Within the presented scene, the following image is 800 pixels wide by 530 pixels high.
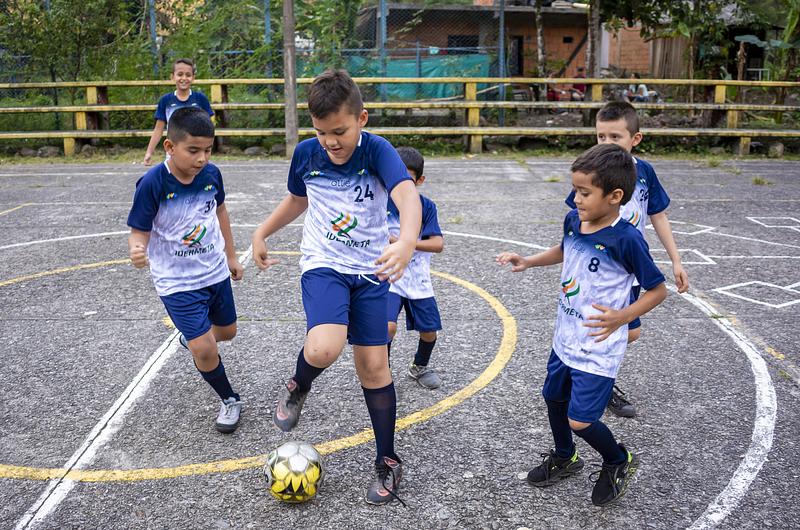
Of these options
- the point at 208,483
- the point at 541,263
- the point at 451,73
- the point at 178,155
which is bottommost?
the point at 208,483

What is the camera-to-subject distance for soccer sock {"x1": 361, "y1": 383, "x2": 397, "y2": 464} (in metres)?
3.37

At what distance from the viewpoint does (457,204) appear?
1032 cm

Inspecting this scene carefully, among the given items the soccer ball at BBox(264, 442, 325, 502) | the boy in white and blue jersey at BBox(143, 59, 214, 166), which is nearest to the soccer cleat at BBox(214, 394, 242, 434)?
the soccer ball at BBox(264, 442, 325, 502)

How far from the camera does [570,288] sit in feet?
11.1

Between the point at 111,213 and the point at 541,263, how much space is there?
→ 7.51 meters

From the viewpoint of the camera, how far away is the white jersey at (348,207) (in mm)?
3498

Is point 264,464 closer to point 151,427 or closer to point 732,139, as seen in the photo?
point 151,427

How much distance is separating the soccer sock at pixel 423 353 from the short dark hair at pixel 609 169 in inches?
68.3

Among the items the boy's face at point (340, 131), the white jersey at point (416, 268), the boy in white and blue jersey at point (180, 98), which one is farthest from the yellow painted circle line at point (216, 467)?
the boy in white and blue jersey at point (180, 98)

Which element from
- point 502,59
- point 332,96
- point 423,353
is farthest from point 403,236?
point 502,59

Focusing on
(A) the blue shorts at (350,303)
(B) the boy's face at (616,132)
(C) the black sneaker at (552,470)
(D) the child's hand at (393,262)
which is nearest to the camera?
(D) the child's hand at (393,262)

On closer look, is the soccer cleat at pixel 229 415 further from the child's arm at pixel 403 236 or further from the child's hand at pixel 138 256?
the child's arm at pixel 403 236

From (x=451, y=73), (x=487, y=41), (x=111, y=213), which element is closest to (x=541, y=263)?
(x=111, y=213)

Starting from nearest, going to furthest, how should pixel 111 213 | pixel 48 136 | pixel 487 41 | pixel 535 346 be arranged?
pixel 535 346, pixel 111 213, pixel 48 136, pixel 487 41
